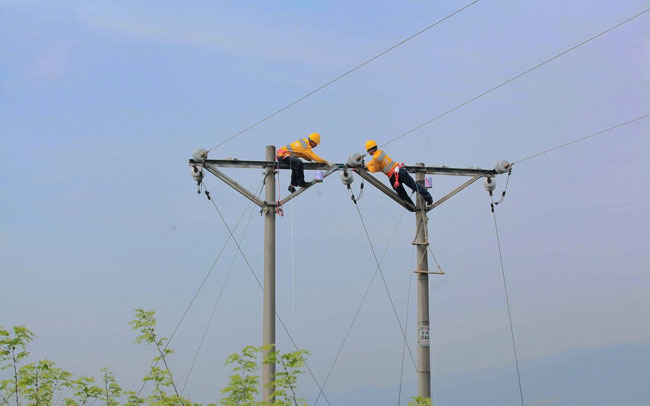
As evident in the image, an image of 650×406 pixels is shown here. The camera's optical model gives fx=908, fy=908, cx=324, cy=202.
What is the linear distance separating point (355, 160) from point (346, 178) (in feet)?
1.40

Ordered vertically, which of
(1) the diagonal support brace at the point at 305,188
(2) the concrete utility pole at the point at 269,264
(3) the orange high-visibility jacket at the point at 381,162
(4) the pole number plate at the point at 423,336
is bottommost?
(4) the pole number plate at the point at 423,336

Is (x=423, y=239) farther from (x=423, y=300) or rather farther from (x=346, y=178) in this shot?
(x=346, y=178)

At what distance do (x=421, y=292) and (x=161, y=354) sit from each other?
23.2ft

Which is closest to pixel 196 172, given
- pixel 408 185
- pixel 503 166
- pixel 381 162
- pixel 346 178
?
pixel 346 178

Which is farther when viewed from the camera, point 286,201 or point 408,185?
point 408,185

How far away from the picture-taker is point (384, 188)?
63.1 ft

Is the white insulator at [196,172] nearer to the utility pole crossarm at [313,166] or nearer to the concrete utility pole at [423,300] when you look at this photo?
the utility pole crossarm at [313,166]

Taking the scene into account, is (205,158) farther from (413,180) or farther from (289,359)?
(289,359)

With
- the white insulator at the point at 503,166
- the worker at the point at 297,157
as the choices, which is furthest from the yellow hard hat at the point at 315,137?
the white insulator at the point at 503,166

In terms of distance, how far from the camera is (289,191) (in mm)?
18750

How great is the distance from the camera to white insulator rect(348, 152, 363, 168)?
19.0m

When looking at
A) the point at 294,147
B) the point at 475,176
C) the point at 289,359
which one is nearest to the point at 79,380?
the point at 289,359

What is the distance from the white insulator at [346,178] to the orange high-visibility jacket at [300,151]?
0.52 metres

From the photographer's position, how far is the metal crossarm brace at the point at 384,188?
1917 centimetres
